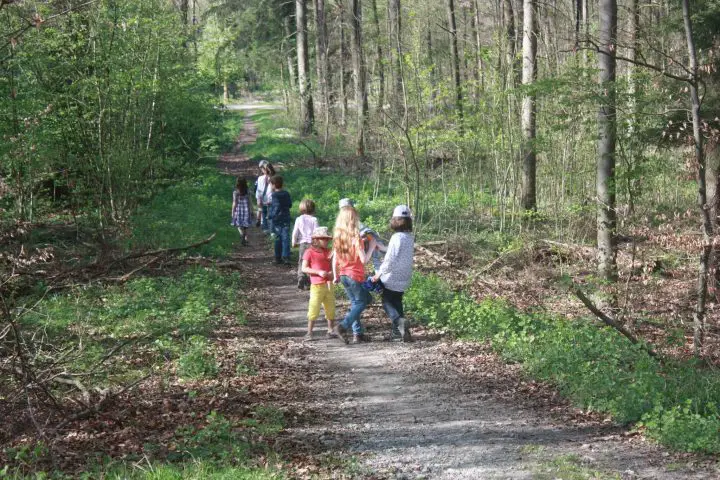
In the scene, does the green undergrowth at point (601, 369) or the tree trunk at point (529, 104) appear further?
the tree trunk at point (529, 104)

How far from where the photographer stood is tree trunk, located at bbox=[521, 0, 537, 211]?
1555 centimetres

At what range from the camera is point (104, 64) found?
46.1 ft

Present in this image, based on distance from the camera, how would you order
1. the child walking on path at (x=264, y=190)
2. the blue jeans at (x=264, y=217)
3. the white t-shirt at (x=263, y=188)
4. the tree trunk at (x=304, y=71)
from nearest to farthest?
the child walking on path at (x=264, y=190) < the white t-shirt at (x=263, y=188) < the blue jeans at (x=264, y=217) < the tree trunk at (x=304, y=71)

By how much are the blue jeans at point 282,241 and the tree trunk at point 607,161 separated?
21.5 ft

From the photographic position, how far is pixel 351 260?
9.35 meters

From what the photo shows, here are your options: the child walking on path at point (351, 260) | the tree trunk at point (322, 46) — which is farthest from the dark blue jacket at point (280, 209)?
the tree trunk at point (322, 46)

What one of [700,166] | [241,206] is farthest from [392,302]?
[241,206]

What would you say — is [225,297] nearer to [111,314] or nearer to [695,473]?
[111,314]

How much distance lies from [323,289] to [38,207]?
8299 mm

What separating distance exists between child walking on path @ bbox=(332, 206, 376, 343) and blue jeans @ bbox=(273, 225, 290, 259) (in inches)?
213

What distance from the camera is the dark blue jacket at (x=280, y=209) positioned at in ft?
47.3

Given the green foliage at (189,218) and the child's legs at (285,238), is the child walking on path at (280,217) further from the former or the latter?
the green foliage at (189,218)

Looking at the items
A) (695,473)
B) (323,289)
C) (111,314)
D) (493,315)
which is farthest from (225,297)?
(695,473)

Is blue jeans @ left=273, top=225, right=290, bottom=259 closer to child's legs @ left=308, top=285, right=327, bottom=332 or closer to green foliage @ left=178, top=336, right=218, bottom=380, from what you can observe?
child's legs @ left=308, top=285, right=327, bottom=332
